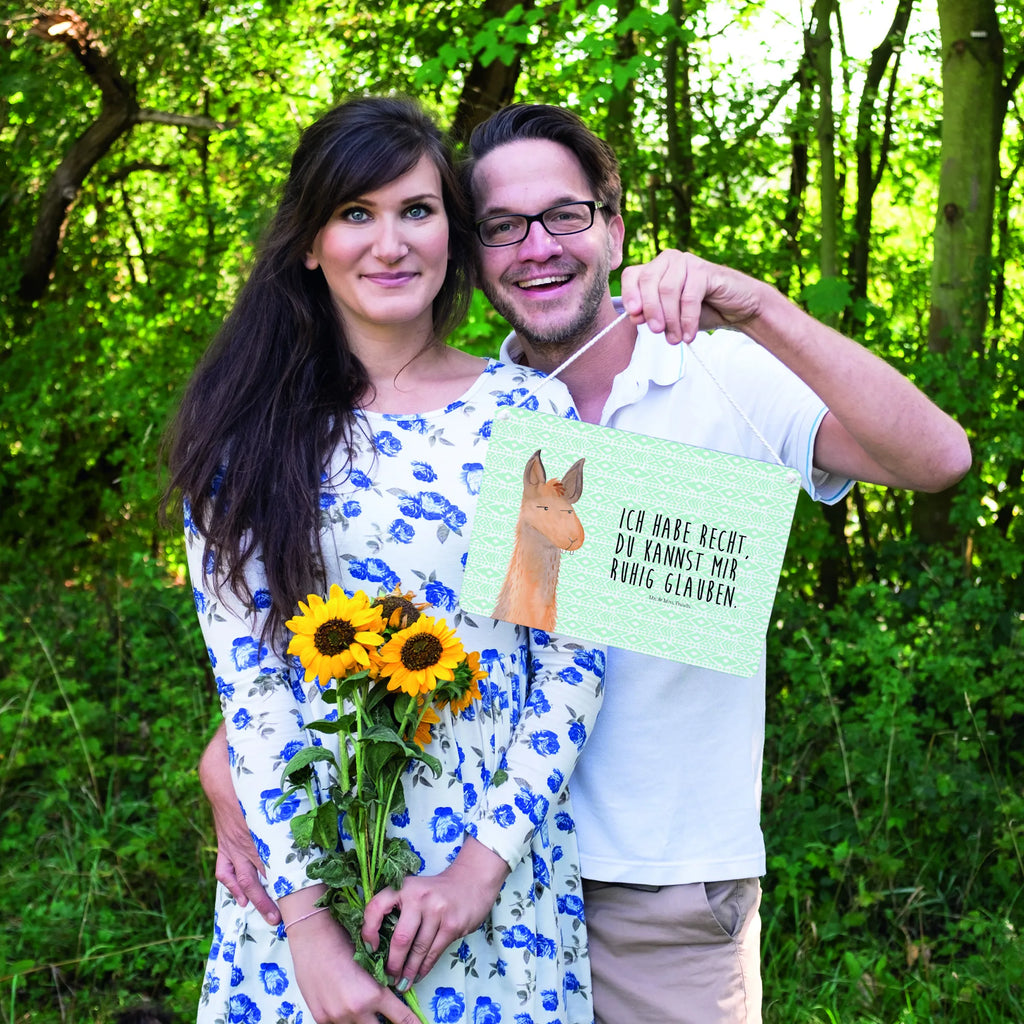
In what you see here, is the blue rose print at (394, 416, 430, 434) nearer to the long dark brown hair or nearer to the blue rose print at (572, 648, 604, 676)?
the long dark brown hair

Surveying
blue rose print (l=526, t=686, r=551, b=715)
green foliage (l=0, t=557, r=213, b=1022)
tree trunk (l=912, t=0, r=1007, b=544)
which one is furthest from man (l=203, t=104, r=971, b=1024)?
tree trunk (l=912, t=0, r=1007, b=544)

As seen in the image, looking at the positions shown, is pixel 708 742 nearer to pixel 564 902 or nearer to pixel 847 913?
pixel 564 902

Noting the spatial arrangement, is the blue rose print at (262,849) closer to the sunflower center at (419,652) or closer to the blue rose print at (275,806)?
the blue rose print at (275,806)

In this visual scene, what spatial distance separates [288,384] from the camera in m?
1.99

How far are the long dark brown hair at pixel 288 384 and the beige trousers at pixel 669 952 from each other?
799 mm

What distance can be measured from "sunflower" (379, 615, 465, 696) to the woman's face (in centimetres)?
62

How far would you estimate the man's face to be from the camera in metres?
2.17

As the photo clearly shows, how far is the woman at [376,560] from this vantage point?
1.75m

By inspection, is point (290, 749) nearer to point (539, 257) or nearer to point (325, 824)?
point (325, 824)

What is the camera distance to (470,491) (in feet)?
6.19

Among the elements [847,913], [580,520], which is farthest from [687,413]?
[847,913]

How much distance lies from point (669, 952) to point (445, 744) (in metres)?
0.58

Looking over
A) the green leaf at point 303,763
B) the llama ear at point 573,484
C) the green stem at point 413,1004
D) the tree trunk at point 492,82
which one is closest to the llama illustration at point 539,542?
the llama ear at point 573,484

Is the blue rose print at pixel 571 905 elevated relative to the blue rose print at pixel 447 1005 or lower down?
elevated
